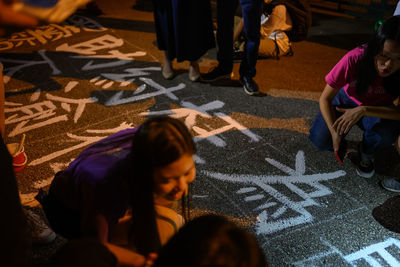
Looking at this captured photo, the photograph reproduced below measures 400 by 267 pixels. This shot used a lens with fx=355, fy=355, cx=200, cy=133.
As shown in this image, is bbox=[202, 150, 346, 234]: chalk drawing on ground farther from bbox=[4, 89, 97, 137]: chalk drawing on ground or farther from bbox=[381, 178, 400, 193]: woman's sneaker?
bbox=[4, 89, 97, 137]: chalk drawing on ground

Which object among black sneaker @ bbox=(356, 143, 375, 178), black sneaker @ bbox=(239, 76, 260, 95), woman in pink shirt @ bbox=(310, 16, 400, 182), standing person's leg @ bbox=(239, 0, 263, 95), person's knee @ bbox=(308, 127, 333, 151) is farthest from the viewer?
black sneaker @ bbox=(239, 76, 260, 95)

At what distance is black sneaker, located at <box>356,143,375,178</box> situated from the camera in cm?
253

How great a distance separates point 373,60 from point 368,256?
3.92 feet

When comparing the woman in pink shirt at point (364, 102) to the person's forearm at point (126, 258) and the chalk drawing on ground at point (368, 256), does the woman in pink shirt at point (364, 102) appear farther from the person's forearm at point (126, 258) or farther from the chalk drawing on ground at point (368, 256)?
the person's forearm at point (126, 258)

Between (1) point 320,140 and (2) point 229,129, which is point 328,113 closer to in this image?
(1) point 320,140

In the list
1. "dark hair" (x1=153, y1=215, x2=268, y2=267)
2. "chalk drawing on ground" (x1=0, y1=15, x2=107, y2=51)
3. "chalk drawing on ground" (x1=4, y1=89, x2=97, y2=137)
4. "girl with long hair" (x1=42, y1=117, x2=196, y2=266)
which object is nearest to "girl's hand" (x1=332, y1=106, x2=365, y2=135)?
"girl with long hair" (x1=42, y1=117, x2=196, y2=266)

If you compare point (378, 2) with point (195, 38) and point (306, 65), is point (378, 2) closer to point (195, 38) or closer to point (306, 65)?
point (306, 65)

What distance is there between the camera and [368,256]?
1.94 m

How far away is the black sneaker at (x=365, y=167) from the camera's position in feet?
8.29

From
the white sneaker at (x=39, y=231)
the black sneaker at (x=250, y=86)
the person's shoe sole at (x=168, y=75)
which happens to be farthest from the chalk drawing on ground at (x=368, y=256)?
the person's shoe sole at (x=168, y=75)

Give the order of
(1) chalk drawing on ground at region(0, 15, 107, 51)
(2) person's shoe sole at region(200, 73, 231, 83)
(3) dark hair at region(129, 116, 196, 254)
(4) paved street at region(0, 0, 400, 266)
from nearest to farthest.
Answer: (3) dark hair at region(129, 116, 196, 254) < (4) paved street at region(0, 0, 400, 266) < (2) person's shoe sole at region(200, 73, 231, 83) < (1) chalk drawing on ground at region(0, 15, 107, 51)

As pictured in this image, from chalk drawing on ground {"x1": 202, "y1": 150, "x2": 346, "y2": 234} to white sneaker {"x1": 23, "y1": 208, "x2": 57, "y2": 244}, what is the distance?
1.07m

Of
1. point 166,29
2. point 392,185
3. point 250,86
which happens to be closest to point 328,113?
point 392,185

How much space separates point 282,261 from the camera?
1886 millimetres
